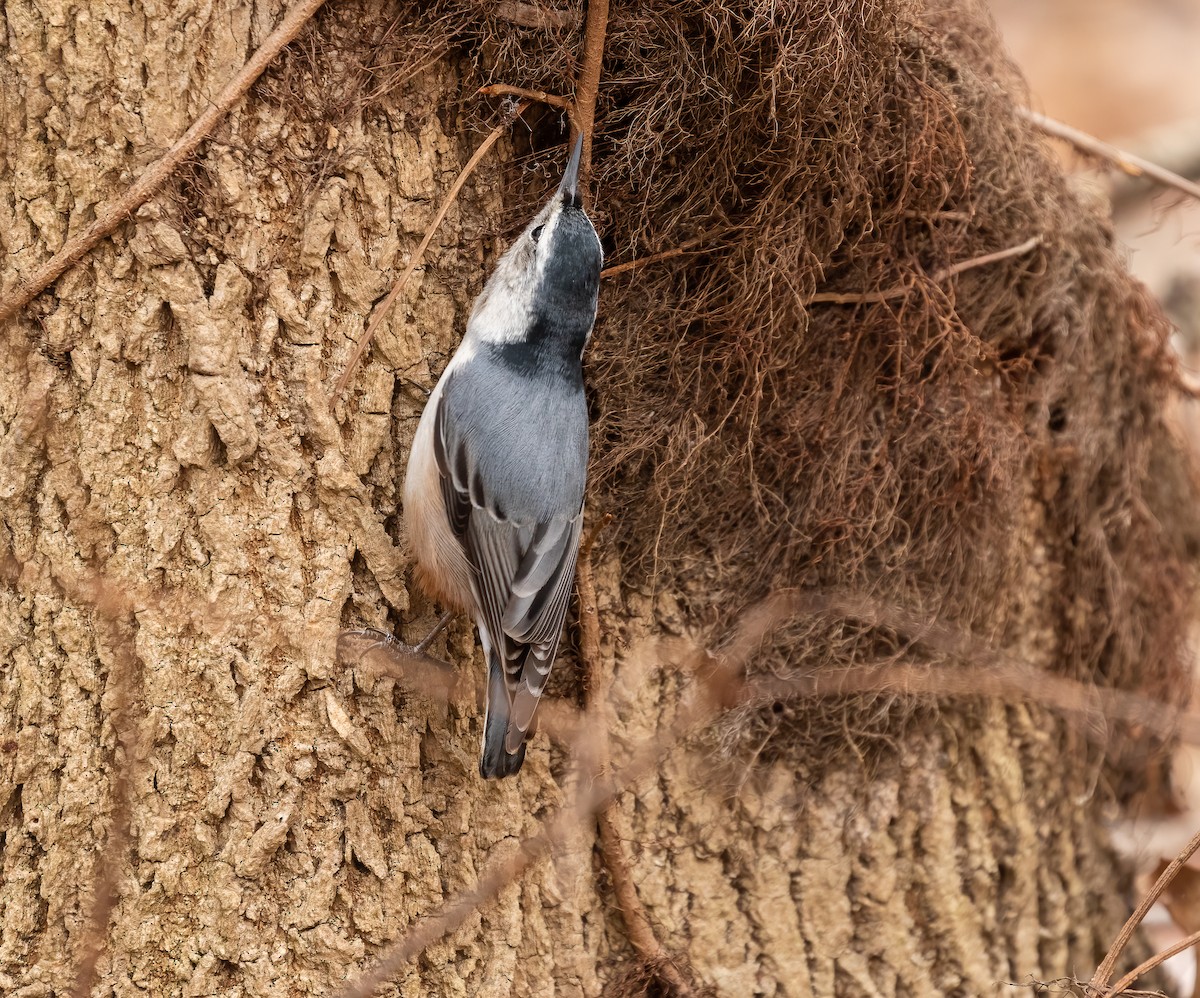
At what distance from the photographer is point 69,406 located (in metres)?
2.20

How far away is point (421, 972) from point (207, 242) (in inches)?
61.0

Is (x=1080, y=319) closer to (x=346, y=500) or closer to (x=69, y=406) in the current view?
(x=346, y=500)

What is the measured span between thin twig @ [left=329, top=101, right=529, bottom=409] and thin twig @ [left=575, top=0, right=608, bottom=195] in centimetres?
14

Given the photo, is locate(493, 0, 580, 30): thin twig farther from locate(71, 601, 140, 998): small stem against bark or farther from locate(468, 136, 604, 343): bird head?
locate(71, 601, 140, 998): small stem against bark

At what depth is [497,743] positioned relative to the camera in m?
2.33

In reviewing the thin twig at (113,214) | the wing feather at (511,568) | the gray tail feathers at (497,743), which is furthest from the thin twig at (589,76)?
the gray tail feathers at (497,743)

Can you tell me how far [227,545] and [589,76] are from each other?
122 cm

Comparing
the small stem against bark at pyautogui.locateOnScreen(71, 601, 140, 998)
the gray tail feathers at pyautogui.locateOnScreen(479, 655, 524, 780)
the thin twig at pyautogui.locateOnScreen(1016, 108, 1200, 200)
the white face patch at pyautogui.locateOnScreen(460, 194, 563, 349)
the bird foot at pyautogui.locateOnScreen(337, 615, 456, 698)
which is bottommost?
the small stem against bark at pyautogui.locateOnScreen(71, 601, 140, 998)

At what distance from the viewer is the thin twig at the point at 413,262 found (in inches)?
92.1

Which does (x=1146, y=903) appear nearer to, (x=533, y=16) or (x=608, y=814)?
(x=608, y=814)

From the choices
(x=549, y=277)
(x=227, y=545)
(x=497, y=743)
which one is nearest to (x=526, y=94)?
(x=549, y=277)

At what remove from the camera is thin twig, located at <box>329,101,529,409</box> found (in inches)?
92.1

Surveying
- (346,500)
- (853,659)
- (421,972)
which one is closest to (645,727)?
(853,659)

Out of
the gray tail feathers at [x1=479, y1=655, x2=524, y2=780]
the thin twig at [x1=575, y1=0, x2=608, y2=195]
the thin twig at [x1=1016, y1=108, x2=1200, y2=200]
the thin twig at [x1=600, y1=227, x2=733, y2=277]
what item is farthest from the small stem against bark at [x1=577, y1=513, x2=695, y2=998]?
the thin twig at [x1=1016, y1=108, x2=1200, y2=200]
